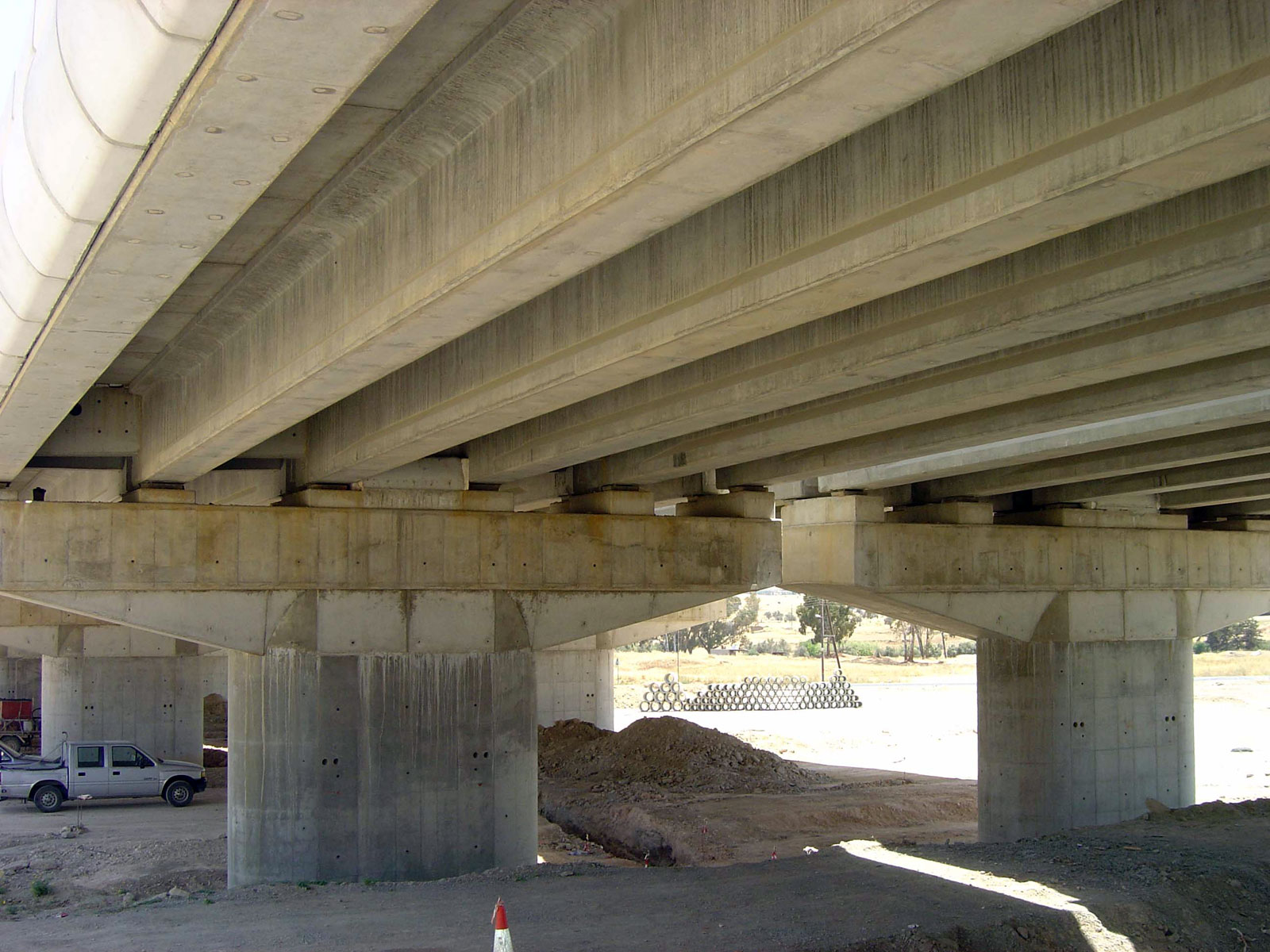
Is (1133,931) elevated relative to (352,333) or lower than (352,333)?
lower

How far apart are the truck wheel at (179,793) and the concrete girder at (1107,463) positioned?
16.7 metres

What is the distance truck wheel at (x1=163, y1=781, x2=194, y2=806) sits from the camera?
26.1 metres

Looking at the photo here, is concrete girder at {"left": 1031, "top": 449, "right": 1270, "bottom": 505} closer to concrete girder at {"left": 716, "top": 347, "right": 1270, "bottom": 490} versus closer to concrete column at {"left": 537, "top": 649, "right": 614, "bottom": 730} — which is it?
concrete girder at {"left": 716, "top": 347, "right": 1270, "bottom": 490}

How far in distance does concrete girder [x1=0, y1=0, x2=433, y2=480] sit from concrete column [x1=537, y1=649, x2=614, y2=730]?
2874cm

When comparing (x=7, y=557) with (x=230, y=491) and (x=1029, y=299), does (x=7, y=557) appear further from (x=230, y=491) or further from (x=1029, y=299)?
(x=1029, y=299)

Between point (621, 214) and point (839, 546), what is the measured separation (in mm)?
13161

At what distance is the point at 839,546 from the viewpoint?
18.7m

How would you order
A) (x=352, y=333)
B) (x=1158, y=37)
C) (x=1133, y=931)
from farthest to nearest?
1. (x=1133, y=931)
2. (x=352, y=333)
3. (x=1158, y=37)

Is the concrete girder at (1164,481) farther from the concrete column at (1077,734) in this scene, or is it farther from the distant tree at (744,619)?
the distant tree at (744,619)

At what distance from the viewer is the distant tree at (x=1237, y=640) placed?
290 feet

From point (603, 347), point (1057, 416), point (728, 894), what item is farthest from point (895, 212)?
point (728, 894)

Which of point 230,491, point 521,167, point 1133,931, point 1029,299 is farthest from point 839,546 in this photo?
point 521,167

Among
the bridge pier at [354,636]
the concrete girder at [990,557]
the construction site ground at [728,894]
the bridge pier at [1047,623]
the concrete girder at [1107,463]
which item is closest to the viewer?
the construction site ground at [728,894]

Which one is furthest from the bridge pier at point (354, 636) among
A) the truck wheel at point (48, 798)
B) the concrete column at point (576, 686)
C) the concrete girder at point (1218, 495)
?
the concrete column at point (576, 686)
